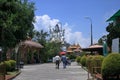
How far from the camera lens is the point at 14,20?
30.0 metres

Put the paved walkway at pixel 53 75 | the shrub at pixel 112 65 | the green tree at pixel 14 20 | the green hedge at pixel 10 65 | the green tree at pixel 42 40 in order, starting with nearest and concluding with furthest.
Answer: the shrub at pixel 112 65
the green tree at pixel 14 20
the paved walkway at pixel 53 75
the green hedge at pixel 10 65
the green tree at pixel 42 40

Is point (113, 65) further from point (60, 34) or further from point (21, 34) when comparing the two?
point (60, 34)

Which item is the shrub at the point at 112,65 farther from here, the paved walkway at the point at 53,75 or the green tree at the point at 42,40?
the green tree at the point at 42,40

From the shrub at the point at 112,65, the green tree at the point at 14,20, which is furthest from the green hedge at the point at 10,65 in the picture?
the shrub at the point at 112,65

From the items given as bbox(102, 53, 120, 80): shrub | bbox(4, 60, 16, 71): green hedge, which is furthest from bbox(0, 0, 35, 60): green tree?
bbox(102, 53, 120, 80): shrub

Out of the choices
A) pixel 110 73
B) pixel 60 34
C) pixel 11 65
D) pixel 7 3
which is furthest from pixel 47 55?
pixel 110 73

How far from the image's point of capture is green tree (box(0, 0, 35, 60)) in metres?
27.0

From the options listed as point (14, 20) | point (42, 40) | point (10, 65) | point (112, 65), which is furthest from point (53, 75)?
point (42, 40)

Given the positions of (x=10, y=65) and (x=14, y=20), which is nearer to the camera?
(x=14, y=20)

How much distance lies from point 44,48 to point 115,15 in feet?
235

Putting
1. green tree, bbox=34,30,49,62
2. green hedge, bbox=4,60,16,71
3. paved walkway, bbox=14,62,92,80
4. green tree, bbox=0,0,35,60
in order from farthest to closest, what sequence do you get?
1. green tree, bbox=34,30,49,62
2. green hedge, bbox=4,60,16,71
3. paved walkway, bbox=14,62,92,80
4. green tree, bbox=0,0,35,60

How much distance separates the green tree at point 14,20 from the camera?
88.7 ft

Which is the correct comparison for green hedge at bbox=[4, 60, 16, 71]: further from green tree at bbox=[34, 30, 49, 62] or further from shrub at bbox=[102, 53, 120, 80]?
green tree at bbox=[34, 30, 49, 62]

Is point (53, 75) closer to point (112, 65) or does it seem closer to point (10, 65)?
point (10, 65)
